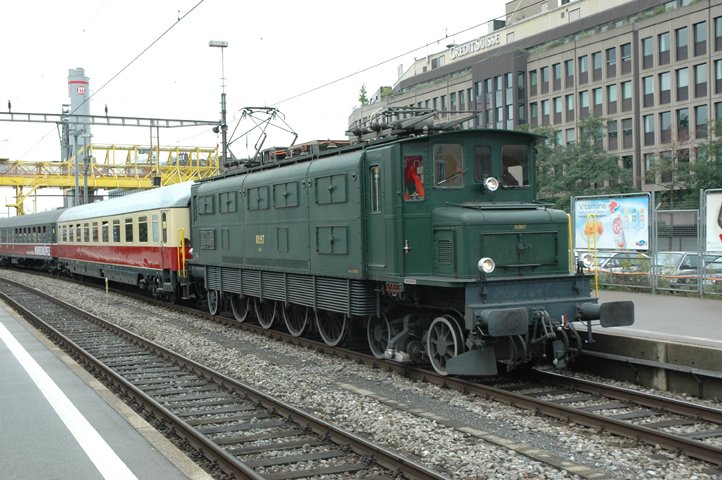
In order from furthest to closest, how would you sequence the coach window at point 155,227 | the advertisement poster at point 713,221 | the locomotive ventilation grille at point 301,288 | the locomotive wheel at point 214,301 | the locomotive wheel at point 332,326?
the coach window at point 155,227, the locomotive wheel at point 214,301, the advertisement poster at point 713,221, the locomotive wheel at point 332,326, the locomotive ventilation grille at point 301,288

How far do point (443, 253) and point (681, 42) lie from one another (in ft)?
142

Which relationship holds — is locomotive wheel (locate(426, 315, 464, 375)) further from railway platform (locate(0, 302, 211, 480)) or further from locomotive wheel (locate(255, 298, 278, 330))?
locomotive wheel (locate(255, 298, 278, 330))

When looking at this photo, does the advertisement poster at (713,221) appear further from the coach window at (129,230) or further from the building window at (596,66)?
the building window at (596,66)

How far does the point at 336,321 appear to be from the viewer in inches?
538

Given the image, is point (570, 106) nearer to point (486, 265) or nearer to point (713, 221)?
point (713, 221)

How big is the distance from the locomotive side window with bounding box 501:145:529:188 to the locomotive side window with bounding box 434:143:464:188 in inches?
28.3

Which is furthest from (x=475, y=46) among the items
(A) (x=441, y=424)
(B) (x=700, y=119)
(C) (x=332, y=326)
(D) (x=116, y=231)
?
(A) (x=441, y=424)

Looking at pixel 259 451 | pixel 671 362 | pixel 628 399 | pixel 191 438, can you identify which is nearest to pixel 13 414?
pixel 191 438

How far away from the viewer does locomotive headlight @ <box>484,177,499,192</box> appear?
1079 cm

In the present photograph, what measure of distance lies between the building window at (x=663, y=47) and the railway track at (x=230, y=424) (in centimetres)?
4382

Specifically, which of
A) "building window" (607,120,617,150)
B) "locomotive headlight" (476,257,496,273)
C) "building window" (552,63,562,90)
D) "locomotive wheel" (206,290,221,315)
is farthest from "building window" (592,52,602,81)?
"locomotive headlight" (476,257,496,273)

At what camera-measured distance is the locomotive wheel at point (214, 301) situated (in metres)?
18.6

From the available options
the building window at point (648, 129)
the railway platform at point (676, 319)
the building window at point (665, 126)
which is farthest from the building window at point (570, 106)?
the railway platform at point (676, 319)

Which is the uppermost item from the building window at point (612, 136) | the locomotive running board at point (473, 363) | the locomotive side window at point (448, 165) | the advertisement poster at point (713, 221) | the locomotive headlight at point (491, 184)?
the building window at point (612, 136)
